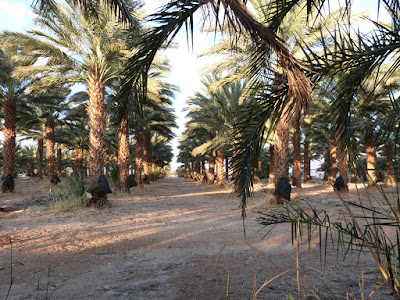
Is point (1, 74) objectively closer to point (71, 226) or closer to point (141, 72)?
point (71, 226)

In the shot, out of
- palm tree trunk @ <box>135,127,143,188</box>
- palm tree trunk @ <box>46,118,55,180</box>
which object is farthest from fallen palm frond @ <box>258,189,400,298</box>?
palm tree trunk @ <box>46,118,55,180</box>

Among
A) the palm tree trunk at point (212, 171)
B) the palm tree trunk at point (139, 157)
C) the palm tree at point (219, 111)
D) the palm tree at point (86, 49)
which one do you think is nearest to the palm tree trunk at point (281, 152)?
the palm tree at point (219, 111)

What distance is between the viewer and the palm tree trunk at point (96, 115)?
10281 millimetres

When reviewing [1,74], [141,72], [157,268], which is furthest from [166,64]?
[157,268]

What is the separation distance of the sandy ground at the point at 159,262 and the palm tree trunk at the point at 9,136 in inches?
329

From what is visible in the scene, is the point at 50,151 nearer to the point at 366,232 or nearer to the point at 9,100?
the point at 9,100

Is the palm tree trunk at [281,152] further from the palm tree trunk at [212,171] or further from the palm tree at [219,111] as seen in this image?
the palm tree trunk at [212,171]

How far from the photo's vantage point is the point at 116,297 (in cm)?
284

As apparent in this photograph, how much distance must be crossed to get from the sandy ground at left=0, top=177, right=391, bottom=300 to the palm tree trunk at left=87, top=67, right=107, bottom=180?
3484mm

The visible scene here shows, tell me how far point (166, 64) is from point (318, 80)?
11057 mm

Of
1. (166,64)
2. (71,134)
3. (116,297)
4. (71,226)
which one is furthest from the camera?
(71,134)

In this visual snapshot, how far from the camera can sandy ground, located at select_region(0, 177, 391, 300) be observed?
2.96 m

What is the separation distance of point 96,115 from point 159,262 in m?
7.66

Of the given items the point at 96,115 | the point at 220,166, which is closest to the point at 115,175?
the point at 96,115
